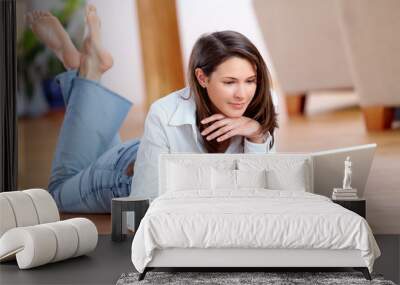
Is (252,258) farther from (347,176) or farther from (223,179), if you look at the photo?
(347,176)

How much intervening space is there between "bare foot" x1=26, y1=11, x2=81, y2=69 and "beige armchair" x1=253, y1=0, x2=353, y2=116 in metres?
1.61

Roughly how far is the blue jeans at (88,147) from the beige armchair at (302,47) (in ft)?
4.36

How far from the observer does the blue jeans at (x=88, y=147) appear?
674cm

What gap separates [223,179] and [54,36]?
6.97 ft

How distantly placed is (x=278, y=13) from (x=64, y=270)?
2766 mm

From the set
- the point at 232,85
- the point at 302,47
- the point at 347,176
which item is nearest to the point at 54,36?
the point at 232,85

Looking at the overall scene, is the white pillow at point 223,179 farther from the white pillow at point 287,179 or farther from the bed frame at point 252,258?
the bed frame at point 252,258

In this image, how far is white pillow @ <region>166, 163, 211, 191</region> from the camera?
5805 mm

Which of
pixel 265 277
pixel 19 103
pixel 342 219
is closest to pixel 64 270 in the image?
pixel 265 277

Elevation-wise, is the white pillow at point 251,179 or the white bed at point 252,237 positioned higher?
the white pillow at point 251,179

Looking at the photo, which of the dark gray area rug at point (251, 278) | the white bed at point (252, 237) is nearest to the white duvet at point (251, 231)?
the white bed at point (252, 237)

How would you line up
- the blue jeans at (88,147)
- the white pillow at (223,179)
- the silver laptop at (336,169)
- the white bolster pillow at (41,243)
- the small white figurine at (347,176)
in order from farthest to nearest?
1. the blue jeans at (88,147)
2. the silver laptop at (336,169)
3. the small white figurine at (347,176)
4. the white pillow at (223,179)
5. the white bolster pillow at (41,243)

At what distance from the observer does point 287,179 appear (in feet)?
19.2

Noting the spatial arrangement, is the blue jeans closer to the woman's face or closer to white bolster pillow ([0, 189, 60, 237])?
the woman's face
